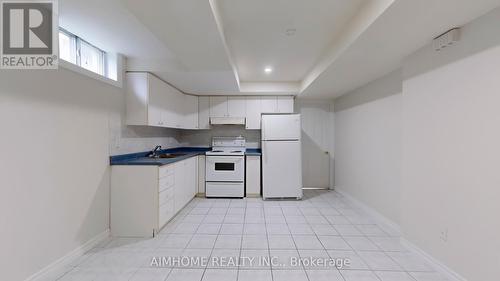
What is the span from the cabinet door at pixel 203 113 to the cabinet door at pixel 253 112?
0.87 metres

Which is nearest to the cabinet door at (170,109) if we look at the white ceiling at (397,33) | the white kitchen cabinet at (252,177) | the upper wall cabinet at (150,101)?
the upper wall cabinet at (150,101)

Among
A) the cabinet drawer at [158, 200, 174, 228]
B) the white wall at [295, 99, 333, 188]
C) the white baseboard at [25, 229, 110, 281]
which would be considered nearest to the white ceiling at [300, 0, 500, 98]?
the white wall at [295, 99, 333, 188]

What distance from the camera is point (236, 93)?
465 centimetres

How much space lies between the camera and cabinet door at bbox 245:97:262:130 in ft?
15.9

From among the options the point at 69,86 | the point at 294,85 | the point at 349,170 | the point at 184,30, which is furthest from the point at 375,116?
the point at 69,86

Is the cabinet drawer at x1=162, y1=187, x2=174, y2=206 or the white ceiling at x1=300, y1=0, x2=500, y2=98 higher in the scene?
the white ceiling at x1=300, y1=0, x2=500, y2=98

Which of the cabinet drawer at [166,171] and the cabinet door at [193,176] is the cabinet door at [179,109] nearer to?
the cabinet door at [193,176]

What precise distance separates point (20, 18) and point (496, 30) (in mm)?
3597

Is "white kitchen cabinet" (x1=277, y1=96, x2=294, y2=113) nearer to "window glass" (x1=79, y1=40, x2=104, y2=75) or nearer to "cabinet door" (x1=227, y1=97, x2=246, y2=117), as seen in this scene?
"cabinet door" (x1=227, y1=97, x2=246, y2=117)

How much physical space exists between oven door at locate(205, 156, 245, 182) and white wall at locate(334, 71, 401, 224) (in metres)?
2.15

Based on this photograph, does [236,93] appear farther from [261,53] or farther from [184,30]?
[184,30]

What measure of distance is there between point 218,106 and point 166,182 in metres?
2.33

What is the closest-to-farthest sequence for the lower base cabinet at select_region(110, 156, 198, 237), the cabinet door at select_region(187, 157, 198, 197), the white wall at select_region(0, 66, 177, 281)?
the white wall at select_region(0, 66, 177, 281) → the lower base cabinet at select_region(110, 156, 198, 237) → the cabinet door at select_region(187, 157, 198, 197)

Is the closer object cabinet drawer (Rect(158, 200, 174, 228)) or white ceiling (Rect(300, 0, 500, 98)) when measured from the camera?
white ceiling (Rect(300, 0, 500, 98))
